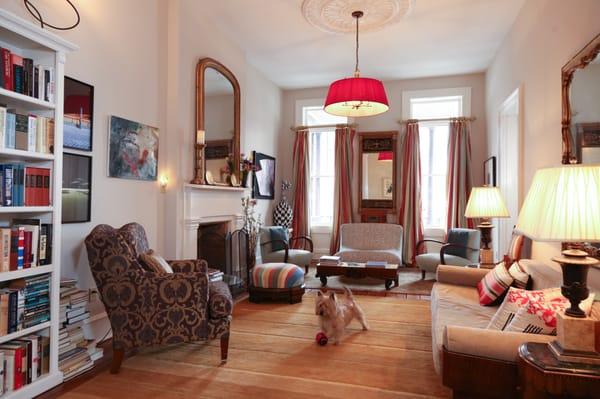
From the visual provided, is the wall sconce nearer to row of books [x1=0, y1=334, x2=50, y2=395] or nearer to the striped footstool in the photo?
the striped footstool

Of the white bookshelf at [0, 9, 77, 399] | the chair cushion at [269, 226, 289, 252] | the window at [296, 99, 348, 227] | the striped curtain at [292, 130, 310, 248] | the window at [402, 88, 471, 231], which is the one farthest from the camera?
the window at [296, 99, 348, 227]

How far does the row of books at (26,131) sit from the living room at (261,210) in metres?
0.02

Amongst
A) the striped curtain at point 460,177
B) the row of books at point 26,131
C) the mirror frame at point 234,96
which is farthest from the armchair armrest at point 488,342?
the striped curtain at point 460,177

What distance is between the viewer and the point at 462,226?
643 cm

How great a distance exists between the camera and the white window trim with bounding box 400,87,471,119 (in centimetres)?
653

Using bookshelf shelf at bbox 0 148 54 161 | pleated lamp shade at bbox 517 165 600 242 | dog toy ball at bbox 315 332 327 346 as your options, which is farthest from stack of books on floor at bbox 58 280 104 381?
pleated lamp shade at bbox 517 165 600 242

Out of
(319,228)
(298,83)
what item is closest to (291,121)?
(298,83)

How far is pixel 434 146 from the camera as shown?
675 cm

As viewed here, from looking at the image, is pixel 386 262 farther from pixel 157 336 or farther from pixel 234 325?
pixel 157 336

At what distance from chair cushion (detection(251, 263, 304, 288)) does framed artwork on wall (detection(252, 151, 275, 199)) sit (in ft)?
6.98

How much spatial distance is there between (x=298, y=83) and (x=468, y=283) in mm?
4944

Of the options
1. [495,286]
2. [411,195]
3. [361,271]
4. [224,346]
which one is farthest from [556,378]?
[411,195]

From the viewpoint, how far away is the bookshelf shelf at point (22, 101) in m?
2.16

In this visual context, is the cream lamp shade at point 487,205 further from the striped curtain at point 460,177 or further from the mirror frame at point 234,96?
the mirror frame at point 234,96
